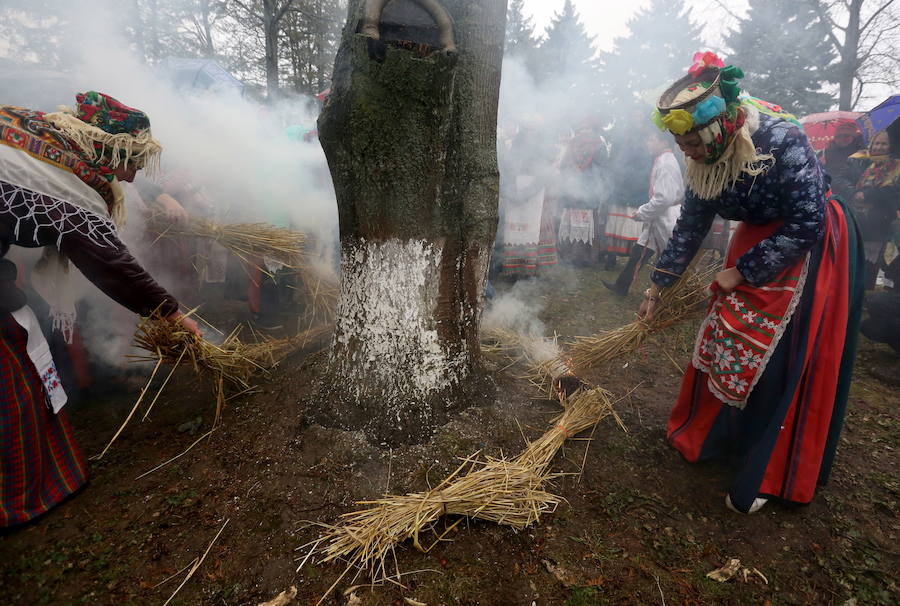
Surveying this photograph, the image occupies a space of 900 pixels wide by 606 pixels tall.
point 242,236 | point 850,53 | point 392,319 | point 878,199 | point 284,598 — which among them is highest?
point 850,53

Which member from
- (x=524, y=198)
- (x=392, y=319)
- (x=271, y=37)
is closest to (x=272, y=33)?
(x=271, y=37)

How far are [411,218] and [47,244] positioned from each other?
1666 millimetres

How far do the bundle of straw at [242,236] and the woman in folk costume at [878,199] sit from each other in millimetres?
6862

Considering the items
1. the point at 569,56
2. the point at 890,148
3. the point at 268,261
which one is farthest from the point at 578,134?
the point at 569,56

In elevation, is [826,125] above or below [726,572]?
above

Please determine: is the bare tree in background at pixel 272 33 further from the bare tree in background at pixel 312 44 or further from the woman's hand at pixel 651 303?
the woman's hand at pixel 651 303

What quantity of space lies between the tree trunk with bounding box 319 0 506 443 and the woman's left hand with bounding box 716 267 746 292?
1.11 metres

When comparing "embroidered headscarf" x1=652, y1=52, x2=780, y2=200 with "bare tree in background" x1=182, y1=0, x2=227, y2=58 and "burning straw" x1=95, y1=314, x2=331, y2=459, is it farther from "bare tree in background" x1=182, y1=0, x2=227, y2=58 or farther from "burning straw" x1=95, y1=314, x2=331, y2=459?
"bare tree in background" x1=182, y1=0, x2=227, y2=58

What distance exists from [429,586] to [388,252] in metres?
1.36

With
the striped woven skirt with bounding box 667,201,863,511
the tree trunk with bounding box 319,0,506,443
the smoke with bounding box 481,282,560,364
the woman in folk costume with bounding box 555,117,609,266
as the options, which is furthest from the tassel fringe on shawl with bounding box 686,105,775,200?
the woman in folk costume with bounding box 555,117,609,266

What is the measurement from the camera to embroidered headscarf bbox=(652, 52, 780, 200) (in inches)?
68.4

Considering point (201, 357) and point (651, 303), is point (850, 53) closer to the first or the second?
point (651, 303)

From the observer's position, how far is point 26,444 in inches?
74.7

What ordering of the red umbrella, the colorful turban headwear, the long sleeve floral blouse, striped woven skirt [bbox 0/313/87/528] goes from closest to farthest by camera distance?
the long sleeve floral blouse, striped woven skirt [bbox 0/313/87/528], the colorful turban headwear, the red umbrella
